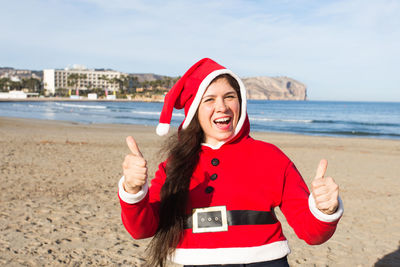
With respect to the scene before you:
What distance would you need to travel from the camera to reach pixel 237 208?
1.83 metres

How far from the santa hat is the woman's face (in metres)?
0.03

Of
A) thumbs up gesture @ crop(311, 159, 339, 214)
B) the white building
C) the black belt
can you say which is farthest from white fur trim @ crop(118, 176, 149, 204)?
the white building

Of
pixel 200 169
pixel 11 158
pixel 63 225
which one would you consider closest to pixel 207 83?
pixel 200 169

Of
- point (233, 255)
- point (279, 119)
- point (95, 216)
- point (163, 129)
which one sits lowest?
point (279, 119)

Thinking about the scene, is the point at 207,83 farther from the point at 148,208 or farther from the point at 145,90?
the point at 145,90

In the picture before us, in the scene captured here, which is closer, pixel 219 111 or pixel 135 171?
pixel 135 171

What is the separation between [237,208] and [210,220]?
0.14m

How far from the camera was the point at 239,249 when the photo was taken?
1791mm

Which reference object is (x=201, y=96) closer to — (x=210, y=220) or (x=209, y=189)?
(x=209, y=189)

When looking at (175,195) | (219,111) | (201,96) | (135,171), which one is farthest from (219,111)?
(135,171)

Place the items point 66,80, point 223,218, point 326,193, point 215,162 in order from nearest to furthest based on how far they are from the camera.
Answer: point 326,193 < point 223,218 < point 215,162 < point 66,80

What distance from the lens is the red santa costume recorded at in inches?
69.8

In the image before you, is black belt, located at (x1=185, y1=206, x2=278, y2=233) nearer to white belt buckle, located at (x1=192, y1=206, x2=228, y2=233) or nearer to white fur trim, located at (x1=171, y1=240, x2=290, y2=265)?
white belt buckle, located at (x1=192, y1=206, x2=228, y2=233)

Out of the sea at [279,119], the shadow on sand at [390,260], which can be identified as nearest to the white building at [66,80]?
the sea at [279,119]
